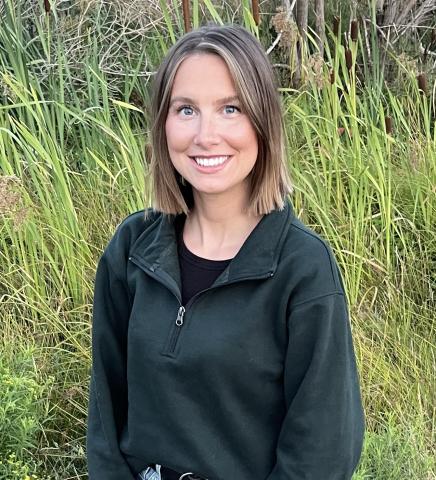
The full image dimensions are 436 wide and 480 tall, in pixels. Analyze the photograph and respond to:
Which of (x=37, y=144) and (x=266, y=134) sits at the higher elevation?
(x=266, y=134)

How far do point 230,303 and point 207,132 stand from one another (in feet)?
1.15

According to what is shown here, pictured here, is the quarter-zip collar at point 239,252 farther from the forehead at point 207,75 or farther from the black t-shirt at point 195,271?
the forehead at point 207,75

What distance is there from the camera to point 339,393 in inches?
60.9

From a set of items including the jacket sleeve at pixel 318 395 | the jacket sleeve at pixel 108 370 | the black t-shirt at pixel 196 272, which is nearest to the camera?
the jacket sleeve at pixel 318 395

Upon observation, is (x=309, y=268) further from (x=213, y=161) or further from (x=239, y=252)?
(x=213, y=161)

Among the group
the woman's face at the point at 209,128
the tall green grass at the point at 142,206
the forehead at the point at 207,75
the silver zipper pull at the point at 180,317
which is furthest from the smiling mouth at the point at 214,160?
the tall green grass at the point at 142,206

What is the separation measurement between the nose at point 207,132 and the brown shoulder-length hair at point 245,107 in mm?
74

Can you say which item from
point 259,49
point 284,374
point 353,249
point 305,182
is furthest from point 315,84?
point 284,374

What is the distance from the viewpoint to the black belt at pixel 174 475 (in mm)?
1697

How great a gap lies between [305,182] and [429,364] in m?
0.89

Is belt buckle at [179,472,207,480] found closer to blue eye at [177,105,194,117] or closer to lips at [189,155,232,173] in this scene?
lips at [189,155,232,173]

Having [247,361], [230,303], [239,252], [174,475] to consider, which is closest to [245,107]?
[239,252]

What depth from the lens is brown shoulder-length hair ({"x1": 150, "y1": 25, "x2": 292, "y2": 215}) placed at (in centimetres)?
154

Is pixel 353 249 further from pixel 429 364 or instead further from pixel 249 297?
pixel 249 297
